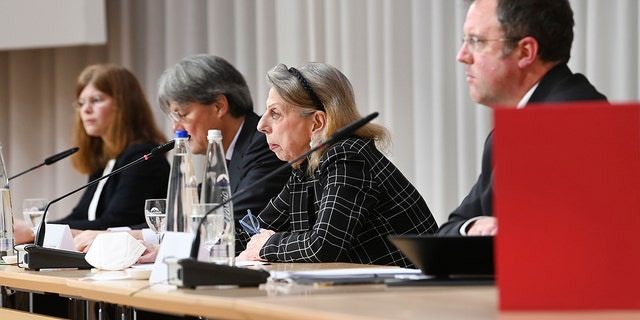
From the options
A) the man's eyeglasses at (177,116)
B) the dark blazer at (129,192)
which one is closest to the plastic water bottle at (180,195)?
the man's eyeglasses at (177,116)

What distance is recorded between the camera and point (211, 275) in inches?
71.9

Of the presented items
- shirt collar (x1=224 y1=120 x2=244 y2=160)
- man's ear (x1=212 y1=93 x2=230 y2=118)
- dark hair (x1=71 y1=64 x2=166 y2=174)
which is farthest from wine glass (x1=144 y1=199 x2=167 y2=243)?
dark hair (x1=71 y1=64 x2=166 y2=174)

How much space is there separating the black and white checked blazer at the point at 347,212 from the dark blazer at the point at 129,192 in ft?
4.69

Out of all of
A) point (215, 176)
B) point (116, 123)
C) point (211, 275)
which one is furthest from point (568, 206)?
point (116, 123)

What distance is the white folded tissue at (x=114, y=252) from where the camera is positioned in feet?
8.12

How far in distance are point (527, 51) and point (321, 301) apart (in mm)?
991

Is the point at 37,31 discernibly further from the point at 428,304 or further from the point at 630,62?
the point at 428,304

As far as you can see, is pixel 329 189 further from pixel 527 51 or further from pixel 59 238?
pixel 59 238

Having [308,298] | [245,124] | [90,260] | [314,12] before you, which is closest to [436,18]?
[314,12]

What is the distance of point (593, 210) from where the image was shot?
1.42 metres

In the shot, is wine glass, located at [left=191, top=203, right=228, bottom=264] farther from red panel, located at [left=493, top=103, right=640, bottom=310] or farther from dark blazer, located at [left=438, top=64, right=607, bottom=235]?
red panel, located at [left=493, top=103, right=640, bottom=310]

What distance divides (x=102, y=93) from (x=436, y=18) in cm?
159

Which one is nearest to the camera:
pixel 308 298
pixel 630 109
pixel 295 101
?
pixel 630 109

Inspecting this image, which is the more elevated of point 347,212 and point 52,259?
point 347,212
